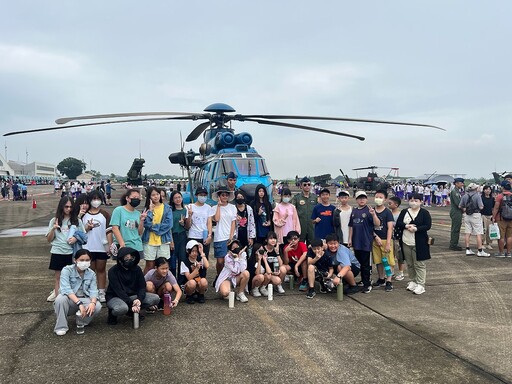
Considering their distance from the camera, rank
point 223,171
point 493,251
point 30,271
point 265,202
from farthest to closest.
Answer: point 223,171
point 493,251
point 30,271
point 265,202

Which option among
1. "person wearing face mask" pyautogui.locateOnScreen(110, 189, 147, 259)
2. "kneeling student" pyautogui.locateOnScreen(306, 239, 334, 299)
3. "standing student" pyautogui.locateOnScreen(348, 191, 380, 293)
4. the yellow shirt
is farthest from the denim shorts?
"standing student" pyautogui.locateOnScreen(348, 191, 380, 293)

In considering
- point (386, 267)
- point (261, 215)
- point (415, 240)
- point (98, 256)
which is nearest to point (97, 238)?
point (98, 256)

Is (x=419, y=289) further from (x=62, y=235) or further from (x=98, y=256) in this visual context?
(x=62, y=235)

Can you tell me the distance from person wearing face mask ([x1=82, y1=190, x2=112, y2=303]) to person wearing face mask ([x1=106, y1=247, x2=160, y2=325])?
0.88 metres

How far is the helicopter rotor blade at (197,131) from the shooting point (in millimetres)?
12129

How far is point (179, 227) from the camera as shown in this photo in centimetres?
618

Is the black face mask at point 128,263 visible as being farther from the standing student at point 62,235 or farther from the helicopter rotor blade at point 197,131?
the helicopter rotor blade at point 197,131

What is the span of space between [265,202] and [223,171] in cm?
374

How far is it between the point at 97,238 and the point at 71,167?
158 meters

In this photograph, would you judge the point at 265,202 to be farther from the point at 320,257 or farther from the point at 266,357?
the point at 266,357

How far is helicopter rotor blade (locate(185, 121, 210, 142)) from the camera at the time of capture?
1213 cm

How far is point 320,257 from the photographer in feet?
19.6

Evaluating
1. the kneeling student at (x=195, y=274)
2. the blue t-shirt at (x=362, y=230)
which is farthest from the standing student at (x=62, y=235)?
the blue t-shirt at (x=362, y=230)

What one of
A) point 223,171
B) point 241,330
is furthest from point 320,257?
point 223,171
